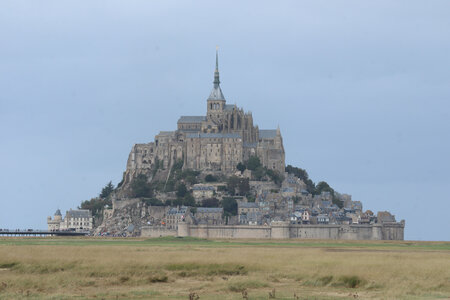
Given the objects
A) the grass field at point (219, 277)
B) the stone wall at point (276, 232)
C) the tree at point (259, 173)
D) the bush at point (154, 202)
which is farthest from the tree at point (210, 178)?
the grass field at point (219, 277)

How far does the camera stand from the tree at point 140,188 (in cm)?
17050

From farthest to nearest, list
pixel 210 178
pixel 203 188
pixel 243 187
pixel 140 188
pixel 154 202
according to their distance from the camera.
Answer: pixel 210 178
pixel 140 188
pixel 243 187
pixel 203 188
pixel 154 202

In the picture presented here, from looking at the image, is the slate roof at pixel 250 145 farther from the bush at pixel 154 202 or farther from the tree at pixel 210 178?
the bush at pixel 154 202

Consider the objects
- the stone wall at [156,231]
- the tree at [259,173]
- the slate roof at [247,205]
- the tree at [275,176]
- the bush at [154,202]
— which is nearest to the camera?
the stone wall at [156,231]

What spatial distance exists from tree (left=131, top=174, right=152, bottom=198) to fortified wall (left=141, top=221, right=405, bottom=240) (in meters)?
16.6

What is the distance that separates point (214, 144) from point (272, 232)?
3081 centimetres

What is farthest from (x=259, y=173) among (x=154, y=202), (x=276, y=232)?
(x=276, y=232)

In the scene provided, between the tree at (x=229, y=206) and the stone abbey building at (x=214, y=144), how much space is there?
1233 cm

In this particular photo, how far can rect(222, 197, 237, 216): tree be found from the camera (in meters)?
161

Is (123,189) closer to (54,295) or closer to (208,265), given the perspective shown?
(208,265)

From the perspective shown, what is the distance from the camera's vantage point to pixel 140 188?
561ft

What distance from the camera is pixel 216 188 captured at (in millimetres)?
168000

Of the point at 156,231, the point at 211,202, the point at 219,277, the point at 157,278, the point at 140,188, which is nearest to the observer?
the point at 157,278

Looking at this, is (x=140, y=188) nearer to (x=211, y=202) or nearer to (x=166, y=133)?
(x=211, y=202)
